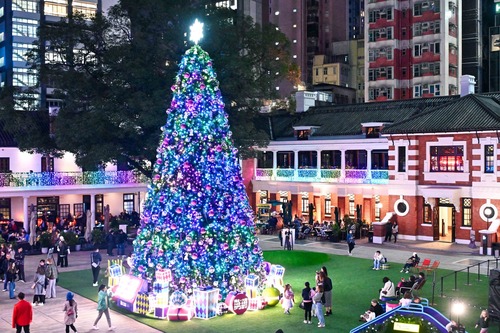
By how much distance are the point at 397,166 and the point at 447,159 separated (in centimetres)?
363

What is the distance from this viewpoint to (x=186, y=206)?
73.8ft

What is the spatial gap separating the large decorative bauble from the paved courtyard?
489cm

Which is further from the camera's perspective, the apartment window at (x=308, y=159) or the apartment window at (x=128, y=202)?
the apartment window at (x=128, y=202)

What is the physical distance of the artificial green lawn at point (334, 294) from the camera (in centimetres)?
2069

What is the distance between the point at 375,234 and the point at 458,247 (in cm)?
545

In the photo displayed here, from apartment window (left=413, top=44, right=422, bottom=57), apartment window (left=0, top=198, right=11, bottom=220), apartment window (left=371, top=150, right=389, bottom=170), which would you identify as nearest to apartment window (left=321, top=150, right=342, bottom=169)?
apartment window (left=371, top=150, right=389, bottom=170)

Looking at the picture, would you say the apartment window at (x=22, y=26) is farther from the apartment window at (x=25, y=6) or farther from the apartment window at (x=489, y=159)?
the apartment window at (x=489, y=159)

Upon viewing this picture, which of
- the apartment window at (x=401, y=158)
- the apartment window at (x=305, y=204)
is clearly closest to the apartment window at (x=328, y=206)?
the apartment window at (x=305, y=204)

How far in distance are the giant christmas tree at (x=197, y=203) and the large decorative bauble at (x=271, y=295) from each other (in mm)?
759

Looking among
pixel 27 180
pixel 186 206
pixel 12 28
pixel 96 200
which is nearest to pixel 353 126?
pixel 96 200

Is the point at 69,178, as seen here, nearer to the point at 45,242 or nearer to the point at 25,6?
the point at 45,242

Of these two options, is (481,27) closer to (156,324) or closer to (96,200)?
(96,200)

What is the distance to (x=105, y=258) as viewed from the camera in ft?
116

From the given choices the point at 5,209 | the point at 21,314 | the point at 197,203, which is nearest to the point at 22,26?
the point at 5,209
